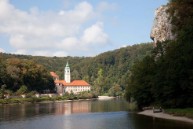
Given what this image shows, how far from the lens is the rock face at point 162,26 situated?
8581 centimetres

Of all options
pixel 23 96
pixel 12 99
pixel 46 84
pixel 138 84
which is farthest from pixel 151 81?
pixel 46 84

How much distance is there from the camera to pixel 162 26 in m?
92.7

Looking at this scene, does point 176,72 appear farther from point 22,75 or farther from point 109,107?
point 22,75

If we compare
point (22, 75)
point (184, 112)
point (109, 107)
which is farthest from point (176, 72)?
point (22, 75)

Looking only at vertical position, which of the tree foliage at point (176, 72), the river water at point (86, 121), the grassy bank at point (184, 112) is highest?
the tree foliage at point (176, 72)

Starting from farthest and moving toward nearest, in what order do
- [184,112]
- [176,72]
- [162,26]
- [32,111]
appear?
[162,26] < [32,111] < [176,72] < [184,112]

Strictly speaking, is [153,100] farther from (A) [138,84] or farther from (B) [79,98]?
(B) [79,98]

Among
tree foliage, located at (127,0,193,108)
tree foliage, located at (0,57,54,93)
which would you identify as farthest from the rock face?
tree foliage, located at (0,57,54,93)

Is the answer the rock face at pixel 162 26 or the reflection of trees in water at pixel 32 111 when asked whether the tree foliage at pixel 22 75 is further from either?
the rock face at pixel 162 26

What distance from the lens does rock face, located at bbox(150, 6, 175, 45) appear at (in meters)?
85.8

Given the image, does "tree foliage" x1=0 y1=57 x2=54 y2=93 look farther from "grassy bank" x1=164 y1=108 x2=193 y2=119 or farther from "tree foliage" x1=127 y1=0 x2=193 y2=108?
"grassy bank" x1=164 y1=108 x2=193 y2=119

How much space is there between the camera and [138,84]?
8219cm

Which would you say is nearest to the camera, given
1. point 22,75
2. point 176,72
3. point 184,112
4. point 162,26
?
point 184,112

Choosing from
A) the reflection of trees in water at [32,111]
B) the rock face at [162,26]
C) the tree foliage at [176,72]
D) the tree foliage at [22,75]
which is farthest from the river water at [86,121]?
the tree foliage at [22,75]
